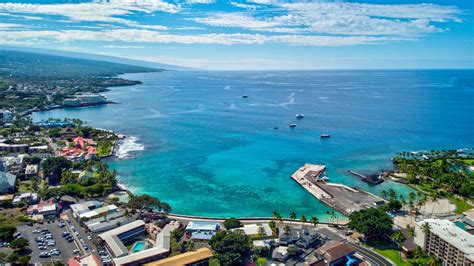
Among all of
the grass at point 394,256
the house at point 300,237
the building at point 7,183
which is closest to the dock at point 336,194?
the grass at point 394,256

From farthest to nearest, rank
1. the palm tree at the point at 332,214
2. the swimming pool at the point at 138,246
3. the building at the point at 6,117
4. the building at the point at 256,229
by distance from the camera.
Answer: the building at the point at 6,117 → the palm tree at the point at 332,214 → the building at the point at 256,229 → the swimming pool at the point at 138,246

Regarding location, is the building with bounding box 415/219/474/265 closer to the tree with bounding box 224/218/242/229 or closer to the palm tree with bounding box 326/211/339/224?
the palm tree with bounding box 326/211/339/224

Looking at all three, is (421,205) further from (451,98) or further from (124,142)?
A: (451,98)

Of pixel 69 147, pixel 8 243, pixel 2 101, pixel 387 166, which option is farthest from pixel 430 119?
pixel 2 101

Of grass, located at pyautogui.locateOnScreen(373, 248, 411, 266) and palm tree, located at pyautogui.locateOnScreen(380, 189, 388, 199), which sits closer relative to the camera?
grass, located at pyautogui.locateOnScreen(373, 248, 411, 266)

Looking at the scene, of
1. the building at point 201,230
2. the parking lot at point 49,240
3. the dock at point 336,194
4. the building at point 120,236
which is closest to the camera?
the parking lot at point 49,240

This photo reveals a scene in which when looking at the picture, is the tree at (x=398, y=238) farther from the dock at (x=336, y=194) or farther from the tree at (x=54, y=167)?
the tree at (x=54, y=167)

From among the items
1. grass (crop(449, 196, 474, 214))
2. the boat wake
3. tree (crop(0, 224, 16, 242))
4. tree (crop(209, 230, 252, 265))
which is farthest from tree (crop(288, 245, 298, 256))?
the boat wake
